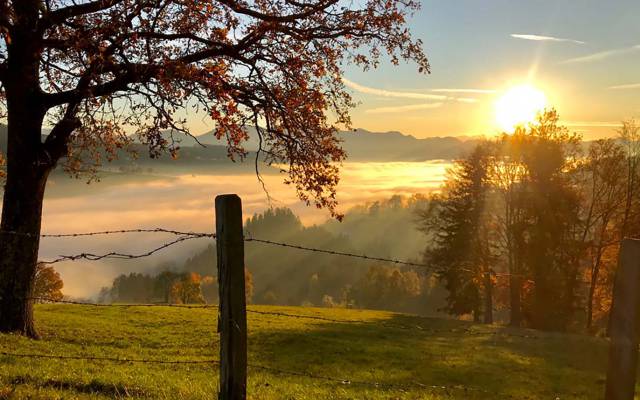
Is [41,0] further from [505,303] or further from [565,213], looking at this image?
[505,303]

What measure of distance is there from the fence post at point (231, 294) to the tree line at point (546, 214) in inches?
1318

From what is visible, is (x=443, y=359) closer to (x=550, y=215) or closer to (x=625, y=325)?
(x=625, y=325)

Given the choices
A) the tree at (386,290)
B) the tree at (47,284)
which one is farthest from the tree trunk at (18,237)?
the tree at (386,290)

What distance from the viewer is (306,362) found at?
65.3 ft

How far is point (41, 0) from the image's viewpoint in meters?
14.9

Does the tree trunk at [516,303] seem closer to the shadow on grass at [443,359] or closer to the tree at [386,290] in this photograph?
the shadow on grass at [443,359]

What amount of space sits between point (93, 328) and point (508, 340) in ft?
81.4

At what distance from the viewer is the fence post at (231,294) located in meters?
5.82

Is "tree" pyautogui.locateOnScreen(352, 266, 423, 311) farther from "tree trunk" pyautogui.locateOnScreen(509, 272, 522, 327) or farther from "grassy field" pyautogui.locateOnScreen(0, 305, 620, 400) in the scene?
"grassy field" pyautogui.locateOnScreen(0, 305, 620, 400)

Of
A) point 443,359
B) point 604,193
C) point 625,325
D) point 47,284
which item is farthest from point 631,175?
point 47,284

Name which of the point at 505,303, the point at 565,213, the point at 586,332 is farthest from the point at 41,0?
the point at 505,303

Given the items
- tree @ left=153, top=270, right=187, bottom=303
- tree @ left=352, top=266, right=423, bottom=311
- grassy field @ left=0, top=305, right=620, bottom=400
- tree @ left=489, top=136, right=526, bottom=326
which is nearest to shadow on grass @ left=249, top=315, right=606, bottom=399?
grassy field @ left=0, top=305, right=620, bottom=400

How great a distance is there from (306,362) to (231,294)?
15.1 m

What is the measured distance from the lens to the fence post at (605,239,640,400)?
596cm
